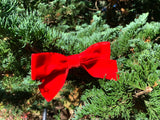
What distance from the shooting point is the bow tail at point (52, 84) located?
0.48 metres

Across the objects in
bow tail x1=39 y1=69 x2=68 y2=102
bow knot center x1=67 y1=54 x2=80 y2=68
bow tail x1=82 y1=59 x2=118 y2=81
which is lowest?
bow tail x1=39 y1=69 x2=68 y2=102

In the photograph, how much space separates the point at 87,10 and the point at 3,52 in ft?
2.17

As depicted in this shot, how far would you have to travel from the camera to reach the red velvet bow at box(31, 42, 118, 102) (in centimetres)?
47

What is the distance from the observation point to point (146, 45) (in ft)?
1.86

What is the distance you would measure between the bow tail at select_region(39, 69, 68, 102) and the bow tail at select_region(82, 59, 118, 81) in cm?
9

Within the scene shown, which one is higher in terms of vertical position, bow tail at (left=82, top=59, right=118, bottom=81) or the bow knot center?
the bow knot center

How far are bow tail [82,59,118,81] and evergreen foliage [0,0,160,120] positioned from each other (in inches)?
1.3

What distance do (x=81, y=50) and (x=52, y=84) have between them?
0.18 m

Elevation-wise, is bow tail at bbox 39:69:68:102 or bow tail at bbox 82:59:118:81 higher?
bow tail at bbox 82:59:118:81

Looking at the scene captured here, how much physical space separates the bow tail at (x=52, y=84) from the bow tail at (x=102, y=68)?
0.09 m

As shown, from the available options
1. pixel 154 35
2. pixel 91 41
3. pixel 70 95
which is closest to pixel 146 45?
pixel 154 35

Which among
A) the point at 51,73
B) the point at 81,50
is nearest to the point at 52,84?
the point at 51,73

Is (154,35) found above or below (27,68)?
above

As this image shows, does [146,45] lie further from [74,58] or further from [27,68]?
[27,68]
